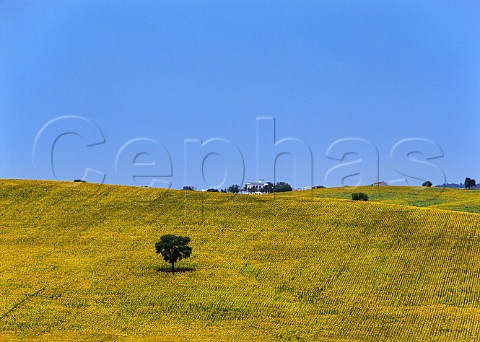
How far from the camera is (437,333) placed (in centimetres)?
6131

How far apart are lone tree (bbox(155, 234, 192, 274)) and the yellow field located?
1.30 meters

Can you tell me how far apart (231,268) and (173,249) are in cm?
649

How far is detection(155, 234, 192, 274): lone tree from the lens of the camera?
7956 centimetres

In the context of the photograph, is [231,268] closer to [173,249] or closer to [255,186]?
[173,249]

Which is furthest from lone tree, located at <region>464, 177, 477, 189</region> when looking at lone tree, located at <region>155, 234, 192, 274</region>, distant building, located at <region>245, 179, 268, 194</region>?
lone tree, located at <region>155, 234, 192, 274</region>

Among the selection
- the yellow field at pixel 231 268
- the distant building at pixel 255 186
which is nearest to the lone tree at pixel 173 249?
the yellow field at pixel 231 268

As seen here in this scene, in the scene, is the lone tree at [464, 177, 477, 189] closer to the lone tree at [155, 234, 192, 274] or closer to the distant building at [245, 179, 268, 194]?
the distant building at [245, 179, 268, 194]

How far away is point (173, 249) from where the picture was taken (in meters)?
80.0

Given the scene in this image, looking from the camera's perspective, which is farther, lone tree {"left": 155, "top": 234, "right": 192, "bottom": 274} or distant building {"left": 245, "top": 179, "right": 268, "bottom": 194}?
distant building {"left": 245, "top": 179, "right": 268, "bottom": 194}

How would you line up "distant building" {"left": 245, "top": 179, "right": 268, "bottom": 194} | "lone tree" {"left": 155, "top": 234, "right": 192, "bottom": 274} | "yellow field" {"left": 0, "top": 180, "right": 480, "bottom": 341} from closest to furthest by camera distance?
"yellow field" {"left": 0, "top": 180, "right": 480, "bottom": 341}
"lone tree" {"left": 155, "top": 234, "right": 192, "bottom": 274}
"distant building" {"left": 245, "top": 179, "right": 268, "bottom": 194}

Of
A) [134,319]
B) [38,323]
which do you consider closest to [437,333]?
[134,319]

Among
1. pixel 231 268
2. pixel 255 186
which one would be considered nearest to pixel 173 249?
pixel 231 268

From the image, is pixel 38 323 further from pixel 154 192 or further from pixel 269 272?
pixel 154 192

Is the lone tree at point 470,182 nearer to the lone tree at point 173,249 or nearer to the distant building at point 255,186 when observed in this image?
the distant building at point 255,186
